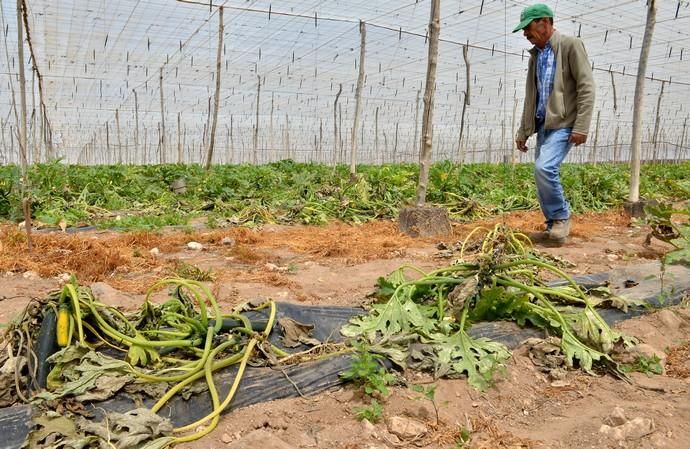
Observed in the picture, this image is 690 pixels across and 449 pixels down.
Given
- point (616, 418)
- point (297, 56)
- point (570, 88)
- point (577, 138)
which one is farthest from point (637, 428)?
point (297, 56)

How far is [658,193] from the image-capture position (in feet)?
36.0

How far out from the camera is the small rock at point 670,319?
3.06 metres

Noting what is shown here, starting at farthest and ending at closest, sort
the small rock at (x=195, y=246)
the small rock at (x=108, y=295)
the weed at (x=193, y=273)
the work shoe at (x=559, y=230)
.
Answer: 1. the small rock at (x=195, y=246)
2. the work shoe at (x=559, y=230)
3. the weed at (x=193, y=273)
4. the small rock at (x=108, y=295)

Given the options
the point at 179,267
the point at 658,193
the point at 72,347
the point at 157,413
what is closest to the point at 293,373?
the point at 157,413

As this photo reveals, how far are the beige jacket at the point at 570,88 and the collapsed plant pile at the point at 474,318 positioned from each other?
225 centimetres

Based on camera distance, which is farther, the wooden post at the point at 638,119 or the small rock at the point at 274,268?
the wooden post at the point at 638,119

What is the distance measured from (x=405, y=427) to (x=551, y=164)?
12.0ft

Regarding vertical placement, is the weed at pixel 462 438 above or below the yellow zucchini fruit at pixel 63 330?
below

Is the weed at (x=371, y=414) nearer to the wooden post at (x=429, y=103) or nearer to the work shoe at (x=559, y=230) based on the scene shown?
the work shoe at (x=559, y=230)

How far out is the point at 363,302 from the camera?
3.30 metres

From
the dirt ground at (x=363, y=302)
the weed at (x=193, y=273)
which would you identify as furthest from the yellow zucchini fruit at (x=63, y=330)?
the weed at (x=193, y=273)

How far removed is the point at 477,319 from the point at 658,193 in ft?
32.5

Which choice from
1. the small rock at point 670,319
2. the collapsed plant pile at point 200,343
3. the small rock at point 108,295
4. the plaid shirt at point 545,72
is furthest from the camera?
the plaid shirt at point 545,72

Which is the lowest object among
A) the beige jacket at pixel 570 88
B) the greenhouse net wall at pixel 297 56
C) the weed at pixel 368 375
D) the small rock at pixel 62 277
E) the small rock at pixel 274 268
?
the small rock at pixel 62 277
